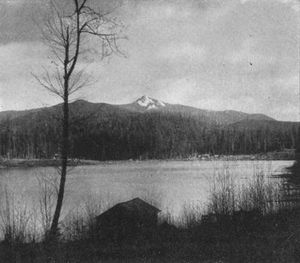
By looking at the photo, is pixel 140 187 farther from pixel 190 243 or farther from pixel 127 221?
pixel 190 243

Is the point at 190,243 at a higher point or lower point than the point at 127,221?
lower

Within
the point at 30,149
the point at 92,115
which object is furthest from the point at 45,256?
the point at 30,149

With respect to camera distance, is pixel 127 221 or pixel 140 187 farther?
pixel 140 187

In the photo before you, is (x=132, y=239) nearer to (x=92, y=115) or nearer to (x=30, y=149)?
(x=92, y=115)

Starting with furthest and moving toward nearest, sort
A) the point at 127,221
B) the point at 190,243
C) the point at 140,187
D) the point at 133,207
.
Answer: the point at 140,187, the point at 133,207, the point at 127,221, the point at 190,243

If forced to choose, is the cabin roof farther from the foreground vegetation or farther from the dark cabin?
the foreground vegetation

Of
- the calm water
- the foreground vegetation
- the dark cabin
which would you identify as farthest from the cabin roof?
the calm water

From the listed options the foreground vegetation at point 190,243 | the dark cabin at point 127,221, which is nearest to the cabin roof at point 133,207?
the dark cabin at point 127,221

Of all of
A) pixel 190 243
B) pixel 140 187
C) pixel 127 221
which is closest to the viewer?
pixel 190 243

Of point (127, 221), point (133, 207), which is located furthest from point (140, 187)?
point (127, 221)
